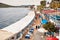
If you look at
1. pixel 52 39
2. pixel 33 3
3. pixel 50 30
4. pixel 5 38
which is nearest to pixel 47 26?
pixel 50 30

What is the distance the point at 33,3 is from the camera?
29.6 metres

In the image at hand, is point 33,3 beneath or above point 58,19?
beneath

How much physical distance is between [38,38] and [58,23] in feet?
3.76

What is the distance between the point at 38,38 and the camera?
7.63 metres

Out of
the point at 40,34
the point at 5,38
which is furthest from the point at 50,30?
the point at 5,38

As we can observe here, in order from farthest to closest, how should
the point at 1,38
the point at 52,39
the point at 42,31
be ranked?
the point at 42,31 < the point at 52,39 < the point at 1,38

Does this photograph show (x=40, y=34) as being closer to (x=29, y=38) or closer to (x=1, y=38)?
(x=29, y=38)

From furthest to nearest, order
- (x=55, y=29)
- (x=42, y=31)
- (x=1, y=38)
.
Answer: (x=42, y=31), (x=55, y=29), (x=1, y=38)

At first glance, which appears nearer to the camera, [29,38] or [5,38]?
[5,38]

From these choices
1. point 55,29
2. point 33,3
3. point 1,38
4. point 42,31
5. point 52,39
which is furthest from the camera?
point 33,3

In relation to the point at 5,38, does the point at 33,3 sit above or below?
below

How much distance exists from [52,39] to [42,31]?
210 centimetres

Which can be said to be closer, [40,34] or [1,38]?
[1,38]

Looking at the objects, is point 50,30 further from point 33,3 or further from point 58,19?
point 33,3
